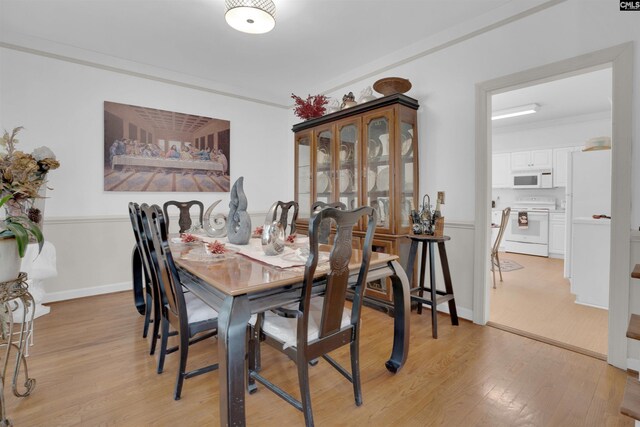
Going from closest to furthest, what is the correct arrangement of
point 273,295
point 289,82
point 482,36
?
point 273,295 → point 482,36 → point 289,82

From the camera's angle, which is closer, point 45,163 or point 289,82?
point 45,163

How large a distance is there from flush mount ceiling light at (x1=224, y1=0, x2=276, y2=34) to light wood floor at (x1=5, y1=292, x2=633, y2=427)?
7.90 feet

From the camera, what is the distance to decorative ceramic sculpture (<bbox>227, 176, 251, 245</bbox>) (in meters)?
2.10

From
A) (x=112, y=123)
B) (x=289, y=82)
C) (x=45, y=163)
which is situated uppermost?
(x=289, y=82)

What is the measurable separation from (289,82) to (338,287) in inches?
137

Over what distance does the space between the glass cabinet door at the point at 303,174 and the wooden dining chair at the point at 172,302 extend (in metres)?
2.32

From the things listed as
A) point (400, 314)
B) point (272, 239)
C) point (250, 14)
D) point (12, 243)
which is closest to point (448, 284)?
point (400, 314)

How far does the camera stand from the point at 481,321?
8.75ft

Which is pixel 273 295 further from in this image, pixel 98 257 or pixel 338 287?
pixel 98 257

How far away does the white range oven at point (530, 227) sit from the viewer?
581 cm

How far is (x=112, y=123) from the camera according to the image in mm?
3406

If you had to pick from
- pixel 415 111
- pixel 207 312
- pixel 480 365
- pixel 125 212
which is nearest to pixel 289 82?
pixel 415 111

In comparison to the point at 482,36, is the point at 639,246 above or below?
below

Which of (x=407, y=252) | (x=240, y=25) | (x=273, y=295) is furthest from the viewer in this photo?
(x=407, y=252)
